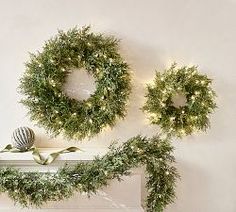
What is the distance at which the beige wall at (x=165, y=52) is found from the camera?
264 cm

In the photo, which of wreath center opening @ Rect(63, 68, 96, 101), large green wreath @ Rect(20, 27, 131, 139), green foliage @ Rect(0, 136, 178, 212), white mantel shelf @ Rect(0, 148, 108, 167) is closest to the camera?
green foliage @ Rect(0, 136, 178, 212)

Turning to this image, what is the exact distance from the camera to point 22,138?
238cm

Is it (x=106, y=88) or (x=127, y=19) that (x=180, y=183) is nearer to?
(x=106, y=88)

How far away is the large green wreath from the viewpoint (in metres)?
2.49

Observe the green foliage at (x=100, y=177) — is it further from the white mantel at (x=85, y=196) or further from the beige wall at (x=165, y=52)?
the beige wall at (x=165, y=52)

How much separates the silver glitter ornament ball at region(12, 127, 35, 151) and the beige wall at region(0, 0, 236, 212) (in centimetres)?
22

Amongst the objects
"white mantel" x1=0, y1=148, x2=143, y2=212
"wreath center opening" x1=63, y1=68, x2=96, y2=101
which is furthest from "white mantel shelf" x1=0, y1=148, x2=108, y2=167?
"wreath center opening" x1=63, y1=68, x2=96, y2=101

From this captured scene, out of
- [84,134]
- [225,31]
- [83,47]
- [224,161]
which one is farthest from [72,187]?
[225,31]

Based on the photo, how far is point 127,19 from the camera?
270 centimetres

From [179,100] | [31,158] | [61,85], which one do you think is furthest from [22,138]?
[179,100]

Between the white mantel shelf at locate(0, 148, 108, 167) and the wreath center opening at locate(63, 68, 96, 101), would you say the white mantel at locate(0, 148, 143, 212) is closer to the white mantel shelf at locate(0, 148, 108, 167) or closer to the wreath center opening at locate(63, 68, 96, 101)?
the white mantel shelf at locate(0, 148, 108, 167)

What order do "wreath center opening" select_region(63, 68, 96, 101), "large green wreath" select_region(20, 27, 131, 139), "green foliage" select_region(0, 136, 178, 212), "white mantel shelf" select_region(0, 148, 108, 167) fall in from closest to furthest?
1. "green foliage" select_region(0, 136, 178, 212)
2. "white mantel shelf" select_region(0, 148, 108, 167)
3. "large green wreath" select_region(20, 27, 131, 139)
4. "wreath center opening" select_region(63, 68, 96, 101)

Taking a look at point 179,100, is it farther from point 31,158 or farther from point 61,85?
point 31,158

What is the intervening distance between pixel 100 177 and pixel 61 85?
629 millimetres
